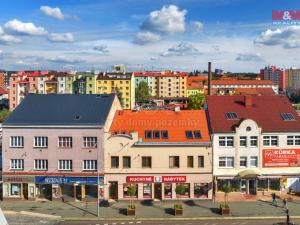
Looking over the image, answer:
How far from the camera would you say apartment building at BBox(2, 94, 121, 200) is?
174ft

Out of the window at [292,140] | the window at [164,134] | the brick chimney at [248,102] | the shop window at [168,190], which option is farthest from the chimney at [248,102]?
the shop window at [168,190]

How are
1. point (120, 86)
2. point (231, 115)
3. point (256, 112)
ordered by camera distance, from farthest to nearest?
point (120, 86) → point (256, 112) → point (231, 115)

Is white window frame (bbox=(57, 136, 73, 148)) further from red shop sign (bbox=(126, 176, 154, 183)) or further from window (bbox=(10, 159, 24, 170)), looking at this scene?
red shop sign (bbox=(126, 176, 154, 183))

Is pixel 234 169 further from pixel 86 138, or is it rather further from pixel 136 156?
pixel 86 138

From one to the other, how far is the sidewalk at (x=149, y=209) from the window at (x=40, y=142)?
6.64 m

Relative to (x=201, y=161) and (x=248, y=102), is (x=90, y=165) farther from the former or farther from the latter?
(x=248, y=102)

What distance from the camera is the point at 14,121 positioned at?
54.3 meters

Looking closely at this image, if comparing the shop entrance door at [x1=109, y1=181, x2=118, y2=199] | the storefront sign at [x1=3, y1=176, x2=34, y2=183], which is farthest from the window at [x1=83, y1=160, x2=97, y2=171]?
the storefront sign at [x1=3, y1=176, x2=34, y2=183]

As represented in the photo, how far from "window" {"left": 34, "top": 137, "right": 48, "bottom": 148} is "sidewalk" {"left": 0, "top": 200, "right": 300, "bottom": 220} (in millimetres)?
6641

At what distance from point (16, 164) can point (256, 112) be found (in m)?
30.3

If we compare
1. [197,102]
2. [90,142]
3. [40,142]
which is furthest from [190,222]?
[197,102]

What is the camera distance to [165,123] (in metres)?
56.0

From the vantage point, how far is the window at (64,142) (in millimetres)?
53562

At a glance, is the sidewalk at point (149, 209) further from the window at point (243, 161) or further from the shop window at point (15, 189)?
the window at point (243, 161)
